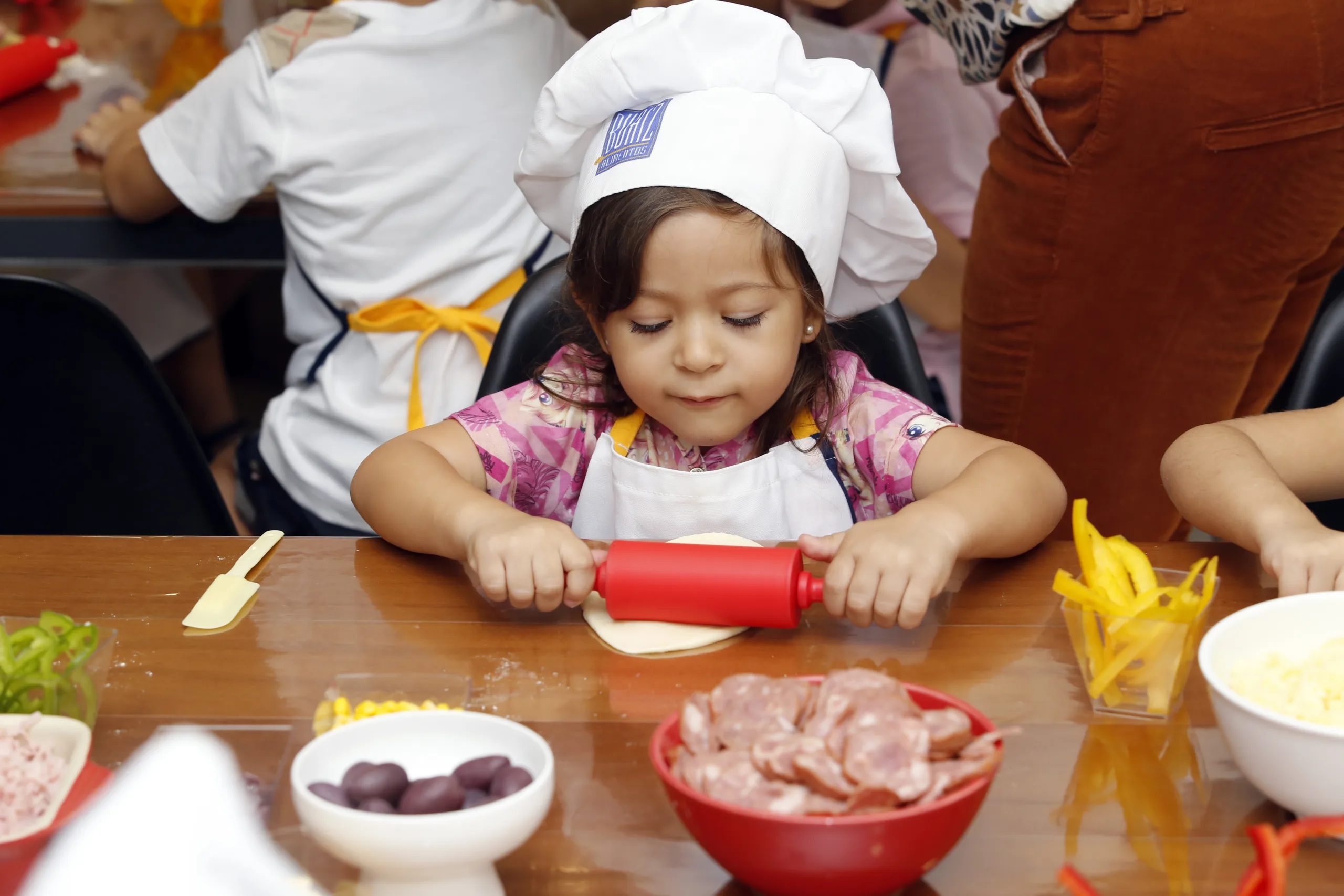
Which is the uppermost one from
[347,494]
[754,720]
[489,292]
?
[754,720]

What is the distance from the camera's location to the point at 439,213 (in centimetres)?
188

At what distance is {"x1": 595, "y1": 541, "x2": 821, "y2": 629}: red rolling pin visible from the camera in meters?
0.99

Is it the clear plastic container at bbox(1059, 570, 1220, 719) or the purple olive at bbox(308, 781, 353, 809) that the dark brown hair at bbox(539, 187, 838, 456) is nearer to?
the clear plastic container at bbox(1059, 570, 1220, 719)

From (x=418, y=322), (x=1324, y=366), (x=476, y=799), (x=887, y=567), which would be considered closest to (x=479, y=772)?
(x=476, y=799)

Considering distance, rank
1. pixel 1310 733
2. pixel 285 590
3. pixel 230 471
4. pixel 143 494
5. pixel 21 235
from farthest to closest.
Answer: pixel 230 471 < pixel 21 235 < pixel 143 494 < pixel 285 590 < pixel 1310 733

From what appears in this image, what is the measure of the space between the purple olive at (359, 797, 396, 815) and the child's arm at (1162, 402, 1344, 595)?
Answer: 698 mm

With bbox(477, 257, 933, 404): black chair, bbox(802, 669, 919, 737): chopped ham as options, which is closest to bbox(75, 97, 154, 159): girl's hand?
bbox(477, 257, 933, 404): black chair

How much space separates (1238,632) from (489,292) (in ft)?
4.24

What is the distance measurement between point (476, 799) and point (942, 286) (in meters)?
1.67

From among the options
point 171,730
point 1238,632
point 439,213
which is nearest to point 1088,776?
point 1238,632

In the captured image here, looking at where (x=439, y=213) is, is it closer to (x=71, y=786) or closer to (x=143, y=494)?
(x=143, y=494)

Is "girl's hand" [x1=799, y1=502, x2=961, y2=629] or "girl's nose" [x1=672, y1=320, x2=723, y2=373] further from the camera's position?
"girl's nose" [x1=672, y1=320, x2=723, y2=373]

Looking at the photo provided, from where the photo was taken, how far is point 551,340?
148 cm

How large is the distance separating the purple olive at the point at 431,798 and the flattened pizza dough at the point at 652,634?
0.31 metres
